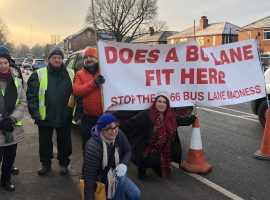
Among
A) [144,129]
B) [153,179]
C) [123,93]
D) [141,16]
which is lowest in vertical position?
[153,179]

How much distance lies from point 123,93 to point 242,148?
2.91 metres

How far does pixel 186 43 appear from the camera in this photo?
17.9ft

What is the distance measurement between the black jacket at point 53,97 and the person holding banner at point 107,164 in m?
1.33

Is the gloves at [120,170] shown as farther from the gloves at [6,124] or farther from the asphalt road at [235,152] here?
the asphalt road at [235,152]

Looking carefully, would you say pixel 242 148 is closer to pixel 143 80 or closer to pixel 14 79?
pixel 143 80

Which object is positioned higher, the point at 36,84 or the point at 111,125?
the point at 36,84

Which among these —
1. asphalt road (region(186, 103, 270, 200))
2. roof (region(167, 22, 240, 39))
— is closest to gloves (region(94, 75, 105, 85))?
asphalt road (region(186, 103, 270, 200))

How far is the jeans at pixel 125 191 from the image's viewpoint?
3.95 metres

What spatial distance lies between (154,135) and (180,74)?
937mm

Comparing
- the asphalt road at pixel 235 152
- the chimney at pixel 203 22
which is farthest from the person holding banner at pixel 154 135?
the chimney at pixel 203 22

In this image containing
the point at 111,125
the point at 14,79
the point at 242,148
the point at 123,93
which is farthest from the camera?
the point at 242,148

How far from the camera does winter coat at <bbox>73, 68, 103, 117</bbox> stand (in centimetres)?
493

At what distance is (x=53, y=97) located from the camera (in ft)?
16.9

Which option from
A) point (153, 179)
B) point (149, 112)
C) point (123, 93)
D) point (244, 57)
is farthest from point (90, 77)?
point (244, 57)
